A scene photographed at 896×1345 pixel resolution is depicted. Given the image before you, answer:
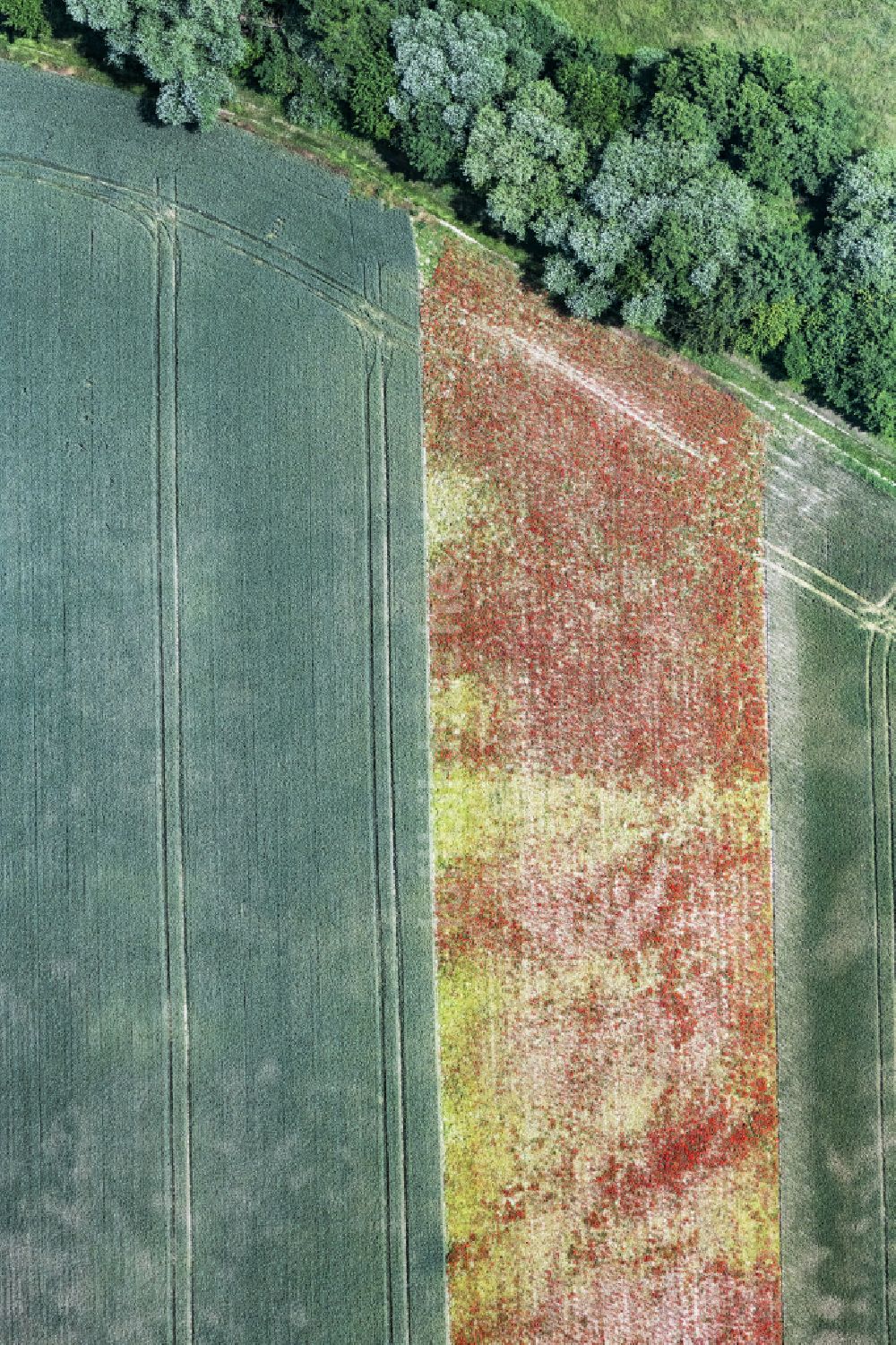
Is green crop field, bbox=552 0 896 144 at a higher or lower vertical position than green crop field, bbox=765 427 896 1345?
higher

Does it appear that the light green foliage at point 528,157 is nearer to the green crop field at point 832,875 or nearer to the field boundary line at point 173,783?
the field boundary line at point 173,783

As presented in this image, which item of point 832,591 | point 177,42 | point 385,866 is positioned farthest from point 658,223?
point 385,866

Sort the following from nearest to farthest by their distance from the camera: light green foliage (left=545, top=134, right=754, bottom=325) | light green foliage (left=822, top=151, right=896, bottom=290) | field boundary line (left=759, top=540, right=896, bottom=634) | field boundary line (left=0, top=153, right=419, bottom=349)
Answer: light green foliage (left=545, top=134, right=754, bottom=325) → field boundary line (left=0, top=153, right=419, bottom=349) → light green foliage (left=822, top=151, right=896, bottom=290) → field boundary line (left=759, top=540, right=896, bottom=634)

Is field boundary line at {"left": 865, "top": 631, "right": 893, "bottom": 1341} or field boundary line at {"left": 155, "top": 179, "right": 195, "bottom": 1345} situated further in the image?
field boundary line at {"left": 865, "top": 631, "right": 893, "bottom": 1341}

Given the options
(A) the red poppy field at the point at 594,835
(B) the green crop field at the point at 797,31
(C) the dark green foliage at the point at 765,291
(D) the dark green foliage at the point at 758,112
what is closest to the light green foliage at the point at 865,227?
(C) the dark green foliage at the point at 765,291

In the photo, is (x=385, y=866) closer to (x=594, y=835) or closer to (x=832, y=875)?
(x=594, y=835)

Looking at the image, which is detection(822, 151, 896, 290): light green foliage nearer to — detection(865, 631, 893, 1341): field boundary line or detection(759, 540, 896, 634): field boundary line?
detection(759, 540, 896, 634): field boundary line

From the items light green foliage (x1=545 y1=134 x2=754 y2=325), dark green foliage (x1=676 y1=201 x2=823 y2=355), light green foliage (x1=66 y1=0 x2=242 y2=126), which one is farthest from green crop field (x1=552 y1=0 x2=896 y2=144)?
light green foliage (x1=66 y1=0 x2=242 y2=126)
